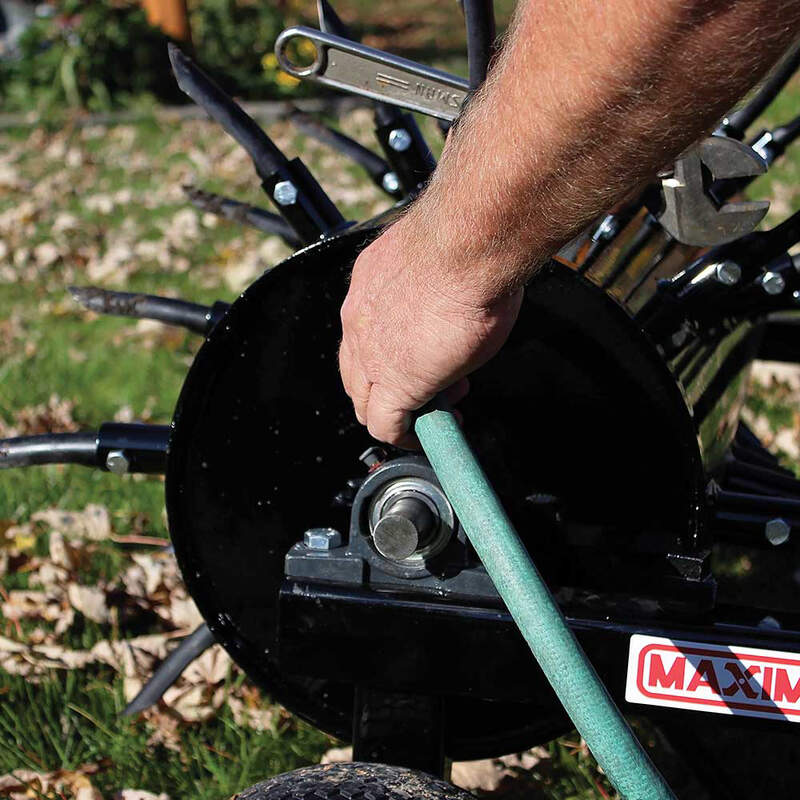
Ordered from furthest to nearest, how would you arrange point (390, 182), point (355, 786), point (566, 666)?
point (390, 182)
point (355, 786)
point (566, 666)

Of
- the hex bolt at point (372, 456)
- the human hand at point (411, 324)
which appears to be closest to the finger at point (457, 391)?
the human hand at point (411, 324)

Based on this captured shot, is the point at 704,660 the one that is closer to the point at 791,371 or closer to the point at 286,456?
the point at 286,456

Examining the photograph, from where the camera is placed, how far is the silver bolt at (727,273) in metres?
1.54

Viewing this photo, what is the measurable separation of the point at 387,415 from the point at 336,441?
11.1 inches

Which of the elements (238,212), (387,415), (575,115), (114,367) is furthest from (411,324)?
(114,367)

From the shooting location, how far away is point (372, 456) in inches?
58.5

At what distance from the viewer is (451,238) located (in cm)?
108

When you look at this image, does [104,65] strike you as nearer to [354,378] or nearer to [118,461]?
[118,461]

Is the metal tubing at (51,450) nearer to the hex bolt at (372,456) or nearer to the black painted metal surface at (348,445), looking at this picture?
the black painted metal surface at (348,445)

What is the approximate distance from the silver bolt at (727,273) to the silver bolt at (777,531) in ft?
1.14

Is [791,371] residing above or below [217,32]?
below

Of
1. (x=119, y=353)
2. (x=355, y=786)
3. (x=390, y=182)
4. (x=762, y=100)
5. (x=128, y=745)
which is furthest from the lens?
(x=119, y=353)

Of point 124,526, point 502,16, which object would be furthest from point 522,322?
point 502,16

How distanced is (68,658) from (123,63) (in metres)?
6.32
